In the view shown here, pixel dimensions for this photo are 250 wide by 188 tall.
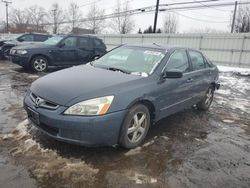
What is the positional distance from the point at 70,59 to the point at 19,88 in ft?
12.7

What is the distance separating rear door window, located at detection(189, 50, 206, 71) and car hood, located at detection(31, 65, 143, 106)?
191 cm

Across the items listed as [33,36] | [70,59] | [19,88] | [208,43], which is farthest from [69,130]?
[208,43]

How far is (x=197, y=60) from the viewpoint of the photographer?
5.44m

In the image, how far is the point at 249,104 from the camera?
709 centimetres

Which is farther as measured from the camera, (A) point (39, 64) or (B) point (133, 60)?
(A) point (39, 64)

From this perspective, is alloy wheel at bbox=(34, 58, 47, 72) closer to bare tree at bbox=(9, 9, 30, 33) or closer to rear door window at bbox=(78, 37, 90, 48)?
rear door window at bbox=(78, 37, 90, 48)

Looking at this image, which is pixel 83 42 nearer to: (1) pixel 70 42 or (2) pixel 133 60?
(1) pixel 70 42

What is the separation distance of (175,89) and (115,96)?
1523 mm

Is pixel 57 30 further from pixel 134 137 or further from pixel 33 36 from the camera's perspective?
pixel 134 137

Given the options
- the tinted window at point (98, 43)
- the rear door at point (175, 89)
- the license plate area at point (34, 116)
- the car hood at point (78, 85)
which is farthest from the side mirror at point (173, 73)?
the tinted window at point (98, 43)

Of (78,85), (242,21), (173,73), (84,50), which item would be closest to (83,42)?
(84,50)

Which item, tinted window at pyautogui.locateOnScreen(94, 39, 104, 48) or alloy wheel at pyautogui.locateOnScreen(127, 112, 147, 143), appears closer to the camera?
alloy wheel at pyautogui.locateOnScreen(127, 112, 147, 143)

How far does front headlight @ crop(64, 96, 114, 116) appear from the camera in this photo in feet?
9.96

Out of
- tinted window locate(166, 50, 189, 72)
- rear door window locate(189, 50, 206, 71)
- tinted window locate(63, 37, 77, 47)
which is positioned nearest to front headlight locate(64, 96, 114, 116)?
tinted window locate(166, 50, 189, 72)
